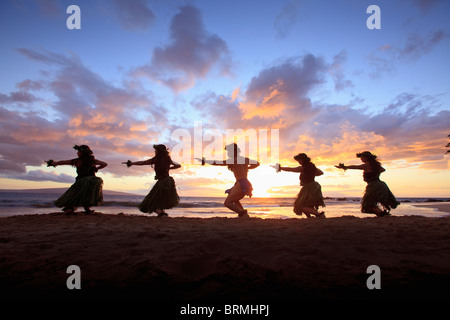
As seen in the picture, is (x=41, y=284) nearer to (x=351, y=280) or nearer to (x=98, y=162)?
(x=351, y=280)

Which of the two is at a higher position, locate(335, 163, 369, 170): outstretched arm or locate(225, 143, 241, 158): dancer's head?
locate(225, 143, 241, 158): dancer's head

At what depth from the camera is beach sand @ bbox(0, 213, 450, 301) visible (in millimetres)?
2305

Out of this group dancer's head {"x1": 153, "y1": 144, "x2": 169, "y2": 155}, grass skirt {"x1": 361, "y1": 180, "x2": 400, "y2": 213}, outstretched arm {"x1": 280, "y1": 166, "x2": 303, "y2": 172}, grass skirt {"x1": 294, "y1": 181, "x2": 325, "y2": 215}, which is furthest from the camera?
dancer's head {"x1": 153, "y1": 144, "x2": 169, "y2": 155}

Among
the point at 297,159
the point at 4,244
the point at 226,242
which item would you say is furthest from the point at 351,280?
the point at 297,159

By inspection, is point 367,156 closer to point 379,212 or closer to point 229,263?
point 379,212

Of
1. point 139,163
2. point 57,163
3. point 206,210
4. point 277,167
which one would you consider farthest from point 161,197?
point 206,210

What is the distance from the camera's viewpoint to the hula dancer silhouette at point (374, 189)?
283 inches

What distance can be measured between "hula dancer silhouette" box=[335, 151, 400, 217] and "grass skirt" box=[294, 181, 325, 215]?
0.89 m

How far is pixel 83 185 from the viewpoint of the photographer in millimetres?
7121

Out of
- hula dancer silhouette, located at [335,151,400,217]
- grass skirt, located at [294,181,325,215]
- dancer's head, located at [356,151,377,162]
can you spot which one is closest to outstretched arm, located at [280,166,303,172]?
grass skirt, located at [294,181,325,215]

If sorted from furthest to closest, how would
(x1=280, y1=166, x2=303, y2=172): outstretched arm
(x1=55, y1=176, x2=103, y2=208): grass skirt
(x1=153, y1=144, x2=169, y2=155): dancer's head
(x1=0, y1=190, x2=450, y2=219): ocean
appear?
1. (x1=0, y1=190, x2=450, y2=219): ocean
2. (x1=153, y1=144, x2=169, y2=155): dancer's head
3. (x1=280, y1=166, x2=303, y2=172): outstretched arm
4. (x1=55, y1=176, x2=103, y2=208): grass skirt

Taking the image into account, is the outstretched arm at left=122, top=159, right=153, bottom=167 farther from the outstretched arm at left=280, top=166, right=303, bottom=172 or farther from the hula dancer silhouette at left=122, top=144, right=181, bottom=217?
the outstretched arm at left=280, top=166, right=303, bottom=172

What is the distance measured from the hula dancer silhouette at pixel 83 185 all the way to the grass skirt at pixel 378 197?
7.81 meters
